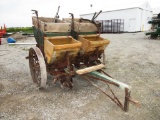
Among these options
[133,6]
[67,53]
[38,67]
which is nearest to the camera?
[67,53]

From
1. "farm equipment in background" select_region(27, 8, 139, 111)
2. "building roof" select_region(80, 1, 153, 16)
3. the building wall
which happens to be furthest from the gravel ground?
"building roof" select_region(80, 1, 153, 16)

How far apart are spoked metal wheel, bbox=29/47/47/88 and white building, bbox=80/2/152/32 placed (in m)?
22.8

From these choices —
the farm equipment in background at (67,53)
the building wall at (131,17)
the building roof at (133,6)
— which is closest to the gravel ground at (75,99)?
the farm equipment in background at (67,53)

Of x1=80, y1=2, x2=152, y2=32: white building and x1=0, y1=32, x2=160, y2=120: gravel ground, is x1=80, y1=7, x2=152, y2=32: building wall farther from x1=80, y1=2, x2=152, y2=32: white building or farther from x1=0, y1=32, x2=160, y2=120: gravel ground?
x1=0, y1=32, x2=160, y2=120: gravel ground

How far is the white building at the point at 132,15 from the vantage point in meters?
25.5

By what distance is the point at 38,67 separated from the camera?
535 centimetres

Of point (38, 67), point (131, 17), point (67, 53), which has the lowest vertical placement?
point (38, 67)

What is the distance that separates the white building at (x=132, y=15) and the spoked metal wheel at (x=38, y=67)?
22760 mm

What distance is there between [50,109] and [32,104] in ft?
1.86

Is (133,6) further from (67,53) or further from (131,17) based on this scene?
(67,53)

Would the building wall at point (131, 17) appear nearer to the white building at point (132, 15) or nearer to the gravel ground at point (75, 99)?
the white building at point (132, 15)

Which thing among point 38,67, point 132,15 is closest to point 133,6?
point 132,15

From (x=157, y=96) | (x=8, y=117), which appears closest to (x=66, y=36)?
(x=8, y=117)

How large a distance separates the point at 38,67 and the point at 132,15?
23346 mm
